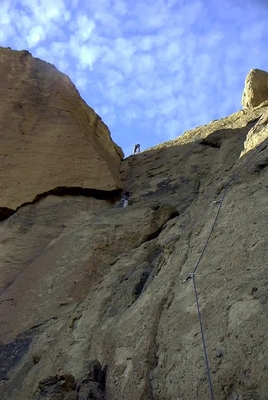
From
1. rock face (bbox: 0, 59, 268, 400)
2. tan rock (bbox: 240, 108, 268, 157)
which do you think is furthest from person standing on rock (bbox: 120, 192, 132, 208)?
tan rock (bbox: 240, 108, 268, 157)

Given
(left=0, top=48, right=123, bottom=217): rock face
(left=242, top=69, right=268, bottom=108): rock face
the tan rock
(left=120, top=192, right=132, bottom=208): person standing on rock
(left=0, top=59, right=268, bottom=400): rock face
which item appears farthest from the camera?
(left=242, top=69, right=268, bottom=108): rock face

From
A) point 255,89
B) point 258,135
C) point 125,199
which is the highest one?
point 255,89

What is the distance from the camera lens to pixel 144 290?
808cm

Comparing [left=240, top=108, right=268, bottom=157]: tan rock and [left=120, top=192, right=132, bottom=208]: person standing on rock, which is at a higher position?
[left=120, top=192, right=132, bottom=208]: person standing on rock

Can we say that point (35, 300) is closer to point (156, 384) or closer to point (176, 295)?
point (176, 295)

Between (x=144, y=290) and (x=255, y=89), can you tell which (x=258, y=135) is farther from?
(x=255, y=89)

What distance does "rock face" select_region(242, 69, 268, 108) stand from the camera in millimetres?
17375

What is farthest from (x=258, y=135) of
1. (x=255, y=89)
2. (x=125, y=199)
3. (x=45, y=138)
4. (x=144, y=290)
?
(x=255, y=89)

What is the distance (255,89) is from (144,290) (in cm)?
1085

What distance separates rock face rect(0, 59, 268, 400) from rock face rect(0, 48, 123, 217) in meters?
0.53

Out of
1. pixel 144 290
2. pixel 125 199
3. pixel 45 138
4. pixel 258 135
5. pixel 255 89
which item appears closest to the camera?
pixel 144 290

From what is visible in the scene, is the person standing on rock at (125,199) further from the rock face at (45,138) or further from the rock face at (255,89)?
the rock face at (255,89)

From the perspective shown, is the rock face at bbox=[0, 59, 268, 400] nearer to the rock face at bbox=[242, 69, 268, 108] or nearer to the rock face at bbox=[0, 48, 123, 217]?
the rock face at bbox=[0, 48, 123, 217]

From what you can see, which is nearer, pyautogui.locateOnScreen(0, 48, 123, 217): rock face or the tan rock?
the tan rock
